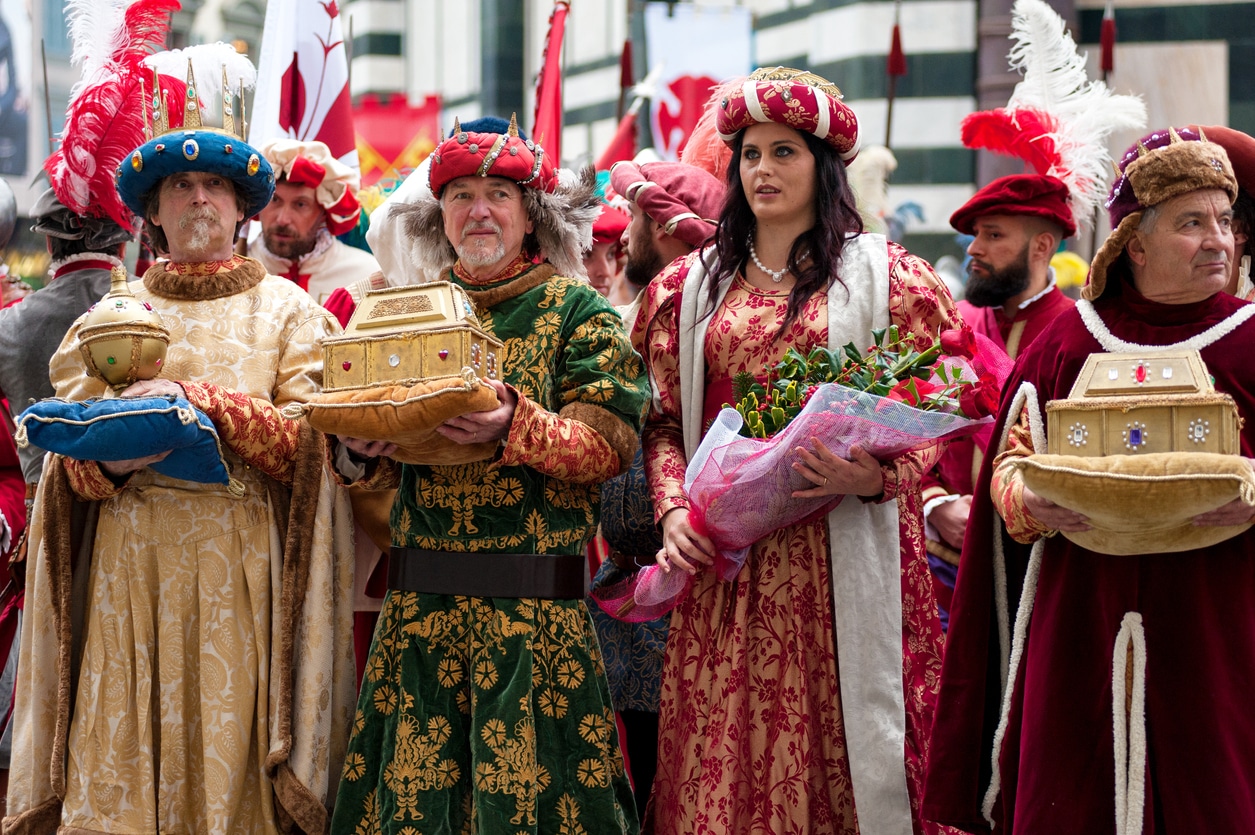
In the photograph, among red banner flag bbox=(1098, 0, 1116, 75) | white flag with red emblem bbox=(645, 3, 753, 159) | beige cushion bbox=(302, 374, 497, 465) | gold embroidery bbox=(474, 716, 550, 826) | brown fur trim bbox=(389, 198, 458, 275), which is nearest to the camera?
beige cushion bbox=(302, 374, 497, 465)

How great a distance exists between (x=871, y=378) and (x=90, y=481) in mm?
1957

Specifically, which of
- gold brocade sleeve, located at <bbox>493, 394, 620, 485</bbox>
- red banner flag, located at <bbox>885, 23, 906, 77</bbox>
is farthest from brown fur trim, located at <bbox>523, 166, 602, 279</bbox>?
red banner flag, located at <bbox>885, 23, 906, 77</bbox>

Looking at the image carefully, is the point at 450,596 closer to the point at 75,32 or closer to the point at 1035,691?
the point at 1035,691

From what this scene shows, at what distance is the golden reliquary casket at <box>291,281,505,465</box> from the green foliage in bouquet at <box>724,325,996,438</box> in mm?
631

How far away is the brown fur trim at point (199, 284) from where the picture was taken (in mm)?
3898

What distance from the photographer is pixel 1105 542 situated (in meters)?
2.87

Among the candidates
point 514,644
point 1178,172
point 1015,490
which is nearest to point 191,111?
point 514,644

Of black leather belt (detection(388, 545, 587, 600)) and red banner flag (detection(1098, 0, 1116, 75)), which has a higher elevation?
red banner flag (detection(1098, 0, 1116, 75))

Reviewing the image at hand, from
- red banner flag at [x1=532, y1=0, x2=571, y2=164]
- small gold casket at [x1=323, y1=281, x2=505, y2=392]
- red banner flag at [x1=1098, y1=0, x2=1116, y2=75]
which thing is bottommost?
small gold casket at [x1=323, y1=281, x2=505, y2=392]

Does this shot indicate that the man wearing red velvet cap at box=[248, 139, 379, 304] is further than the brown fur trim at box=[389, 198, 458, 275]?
Yes

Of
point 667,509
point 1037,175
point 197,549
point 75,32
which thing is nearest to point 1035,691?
point 667,509

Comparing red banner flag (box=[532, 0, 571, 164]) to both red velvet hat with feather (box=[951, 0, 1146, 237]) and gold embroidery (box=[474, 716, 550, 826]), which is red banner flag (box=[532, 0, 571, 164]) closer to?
red velvet hat with feather (box=[951, 0, 1146, 237])

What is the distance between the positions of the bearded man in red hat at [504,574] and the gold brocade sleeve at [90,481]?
0.59 meters

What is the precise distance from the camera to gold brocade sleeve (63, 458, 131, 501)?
3689 mm
